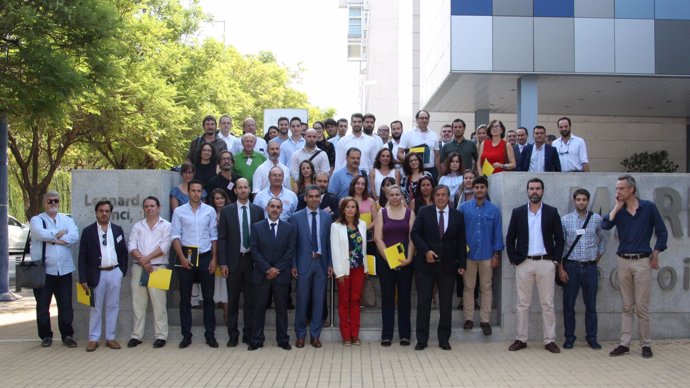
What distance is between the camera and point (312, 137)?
11.8 meters

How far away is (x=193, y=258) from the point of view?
9898mm

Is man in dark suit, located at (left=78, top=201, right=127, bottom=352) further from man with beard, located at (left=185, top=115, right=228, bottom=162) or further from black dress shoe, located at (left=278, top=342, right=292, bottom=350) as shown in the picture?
black dress shoe, located at (left=278, top=342, right=292, bottom=350)

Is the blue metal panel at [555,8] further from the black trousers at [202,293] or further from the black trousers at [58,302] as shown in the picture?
the black trousers at [58,302]

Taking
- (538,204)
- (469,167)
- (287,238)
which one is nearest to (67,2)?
(287,238)

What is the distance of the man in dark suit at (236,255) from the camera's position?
32.3 feet

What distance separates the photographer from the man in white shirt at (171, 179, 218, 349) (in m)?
9.89

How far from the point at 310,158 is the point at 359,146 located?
90cm

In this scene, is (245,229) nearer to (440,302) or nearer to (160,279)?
(160,279)

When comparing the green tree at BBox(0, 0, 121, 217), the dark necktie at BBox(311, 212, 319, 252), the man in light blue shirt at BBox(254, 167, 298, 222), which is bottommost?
the dark necktie at BBox(311, 212, 319, 252)

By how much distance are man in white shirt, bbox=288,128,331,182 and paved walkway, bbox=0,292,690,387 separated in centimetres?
305

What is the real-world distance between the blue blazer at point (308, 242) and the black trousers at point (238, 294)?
23.9 inches

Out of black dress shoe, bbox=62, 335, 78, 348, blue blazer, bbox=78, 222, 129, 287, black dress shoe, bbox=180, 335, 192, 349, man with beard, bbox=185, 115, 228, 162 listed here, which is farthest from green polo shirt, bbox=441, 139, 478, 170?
black dress shoe, bbox=62, 335, 78, 348

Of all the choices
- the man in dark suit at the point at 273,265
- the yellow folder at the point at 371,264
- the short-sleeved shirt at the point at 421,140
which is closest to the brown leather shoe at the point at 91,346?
the man in dark suit at the point at 273,265

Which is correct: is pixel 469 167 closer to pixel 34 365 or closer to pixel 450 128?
pixel 450 128
